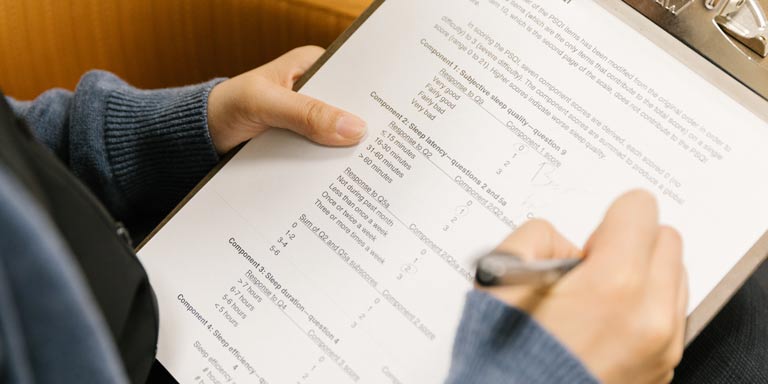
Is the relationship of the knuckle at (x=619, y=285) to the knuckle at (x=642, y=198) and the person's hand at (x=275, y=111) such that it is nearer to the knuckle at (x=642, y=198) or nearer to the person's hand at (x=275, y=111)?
the knuckle at (x=642, y=198)

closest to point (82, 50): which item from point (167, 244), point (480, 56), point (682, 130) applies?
point (167, 244)

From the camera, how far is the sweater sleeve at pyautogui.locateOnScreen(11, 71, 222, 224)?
0.63 m

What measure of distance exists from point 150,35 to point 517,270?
1.80 feet

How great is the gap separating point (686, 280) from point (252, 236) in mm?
321

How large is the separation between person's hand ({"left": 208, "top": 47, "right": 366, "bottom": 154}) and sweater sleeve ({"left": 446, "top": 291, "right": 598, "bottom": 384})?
195mm

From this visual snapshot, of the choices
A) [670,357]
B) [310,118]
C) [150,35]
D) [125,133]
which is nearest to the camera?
[670,357]

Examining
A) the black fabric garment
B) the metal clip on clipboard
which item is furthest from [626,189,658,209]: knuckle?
the black fabric garment

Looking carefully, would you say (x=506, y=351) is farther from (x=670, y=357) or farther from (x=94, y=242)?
(x=94, y=242)

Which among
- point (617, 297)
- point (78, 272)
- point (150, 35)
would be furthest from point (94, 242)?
point (150, 35)

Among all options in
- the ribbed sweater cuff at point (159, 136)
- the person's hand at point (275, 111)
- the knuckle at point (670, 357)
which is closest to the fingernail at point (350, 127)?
the person's hand at point (275, 111)

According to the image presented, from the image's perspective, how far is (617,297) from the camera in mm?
394

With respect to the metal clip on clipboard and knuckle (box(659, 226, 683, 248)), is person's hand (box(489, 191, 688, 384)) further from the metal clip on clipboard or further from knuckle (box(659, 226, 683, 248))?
the metal clip on clipboard

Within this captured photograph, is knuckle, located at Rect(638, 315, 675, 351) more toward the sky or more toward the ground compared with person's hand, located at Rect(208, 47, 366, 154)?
more toward the sky

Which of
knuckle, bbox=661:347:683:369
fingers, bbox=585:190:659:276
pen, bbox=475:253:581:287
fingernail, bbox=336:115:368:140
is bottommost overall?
fingernail, bbox=336:115:368:140
